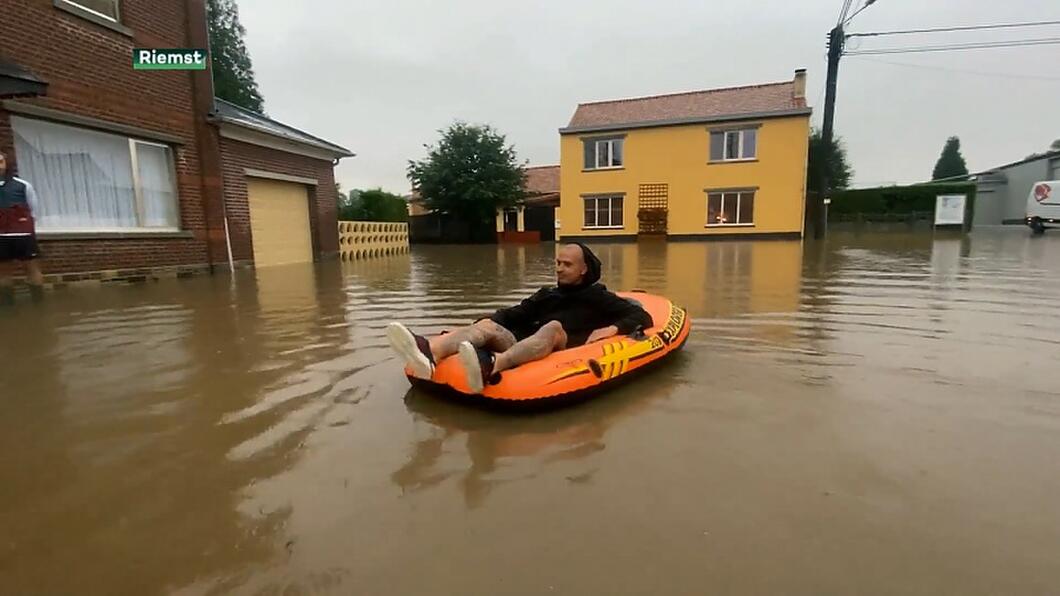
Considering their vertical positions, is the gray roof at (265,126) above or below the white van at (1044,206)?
above

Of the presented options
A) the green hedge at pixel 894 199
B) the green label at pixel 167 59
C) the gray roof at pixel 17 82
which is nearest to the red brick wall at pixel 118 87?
the green label at pixel 167 59

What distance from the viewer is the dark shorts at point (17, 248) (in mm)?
6676

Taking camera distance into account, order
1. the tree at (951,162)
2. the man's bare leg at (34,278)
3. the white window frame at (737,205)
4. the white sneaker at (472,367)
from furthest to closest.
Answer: the tree at (951,162) < the white window frame at (737,205) < the man's bare leg at (34,278) < the white sneaker at (472,367)

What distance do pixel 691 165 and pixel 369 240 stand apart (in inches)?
547

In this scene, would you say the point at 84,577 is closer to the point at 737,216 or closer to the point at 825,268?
the point at 825,268

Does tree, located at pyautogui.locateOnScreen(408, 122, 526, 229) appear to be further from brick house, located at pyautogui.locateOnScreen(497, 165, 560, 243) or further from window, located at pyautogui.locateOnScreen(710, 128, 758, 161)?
window, located at pyautogui.locateOnScreen(710, 128, 758, 161)

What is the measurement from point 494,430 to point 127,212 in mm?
9345

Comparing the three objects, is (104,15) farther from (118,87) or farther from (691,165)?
(691,165)

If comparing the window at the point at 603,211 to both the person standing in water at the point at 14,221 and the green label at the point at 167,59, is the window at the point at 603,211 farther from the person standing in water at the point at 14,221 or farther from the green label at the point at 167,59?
the person standing in water at the point at 14,221

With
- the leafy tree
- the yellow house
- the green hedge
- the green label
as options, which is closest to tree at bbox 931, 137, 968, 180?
the green hedge

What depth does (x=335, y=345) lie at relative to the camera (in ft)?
15.7

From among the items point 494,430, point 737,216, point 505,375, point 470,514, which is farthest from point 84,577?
point 737,216

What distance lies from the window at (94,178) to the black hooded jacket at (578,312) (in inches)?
318

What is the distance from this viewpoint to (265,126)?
40.6 feet
